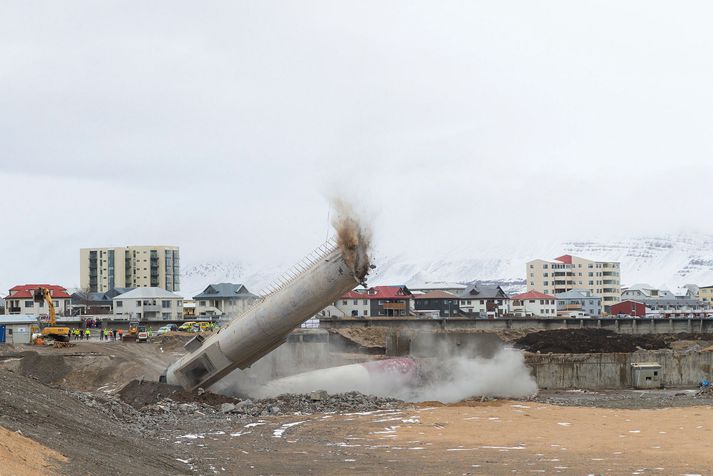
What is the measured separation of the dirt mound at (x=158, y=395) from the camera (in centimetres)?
4497

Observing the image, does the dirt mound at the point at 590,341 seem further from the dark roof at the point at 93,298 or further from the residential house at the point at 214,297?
the dark roof at the point at 93,298

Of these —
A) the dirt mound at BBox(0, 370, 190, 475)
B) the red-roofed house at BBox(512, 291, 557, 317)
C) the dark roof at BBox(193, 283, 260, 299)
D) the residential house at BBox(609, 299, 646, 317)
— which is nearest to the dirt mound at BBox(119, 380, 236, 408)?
the dirt mound at BBox(0, 370, 190, 475)

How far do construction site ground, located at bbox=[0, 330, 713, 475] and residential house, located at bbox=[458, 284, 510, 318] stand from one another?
119 metres

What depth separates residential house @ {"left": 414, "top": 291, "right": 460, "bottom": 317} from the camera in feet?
560

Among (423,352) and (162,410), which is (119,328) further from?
(162,410)

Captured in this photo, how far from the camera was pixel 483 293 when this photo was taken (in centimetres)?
17575

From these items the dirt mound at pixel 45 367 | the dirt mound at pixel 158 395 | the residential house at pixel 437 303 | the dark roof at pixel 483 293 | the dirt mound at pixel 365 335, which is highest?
the dark roof at pixel 483 293

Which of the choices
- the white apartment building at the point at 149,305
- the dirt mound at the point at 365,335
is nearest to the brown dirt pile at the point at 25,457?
the dirt mound at the point at 365,335

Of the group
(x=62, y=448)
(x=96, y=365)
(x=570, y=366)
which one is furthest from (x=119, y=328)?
(x=62, y=448)

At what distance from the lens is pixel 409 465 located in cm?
2894

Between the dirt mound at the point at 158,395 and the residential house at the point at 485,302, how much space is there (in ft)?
409

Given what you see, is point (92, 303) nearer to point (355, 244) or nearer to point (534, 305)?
point (534, 305)

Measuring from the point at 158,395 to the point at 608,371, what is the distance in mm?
29603

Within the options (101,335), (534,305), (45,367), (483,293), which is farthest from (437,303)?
(45,367)
